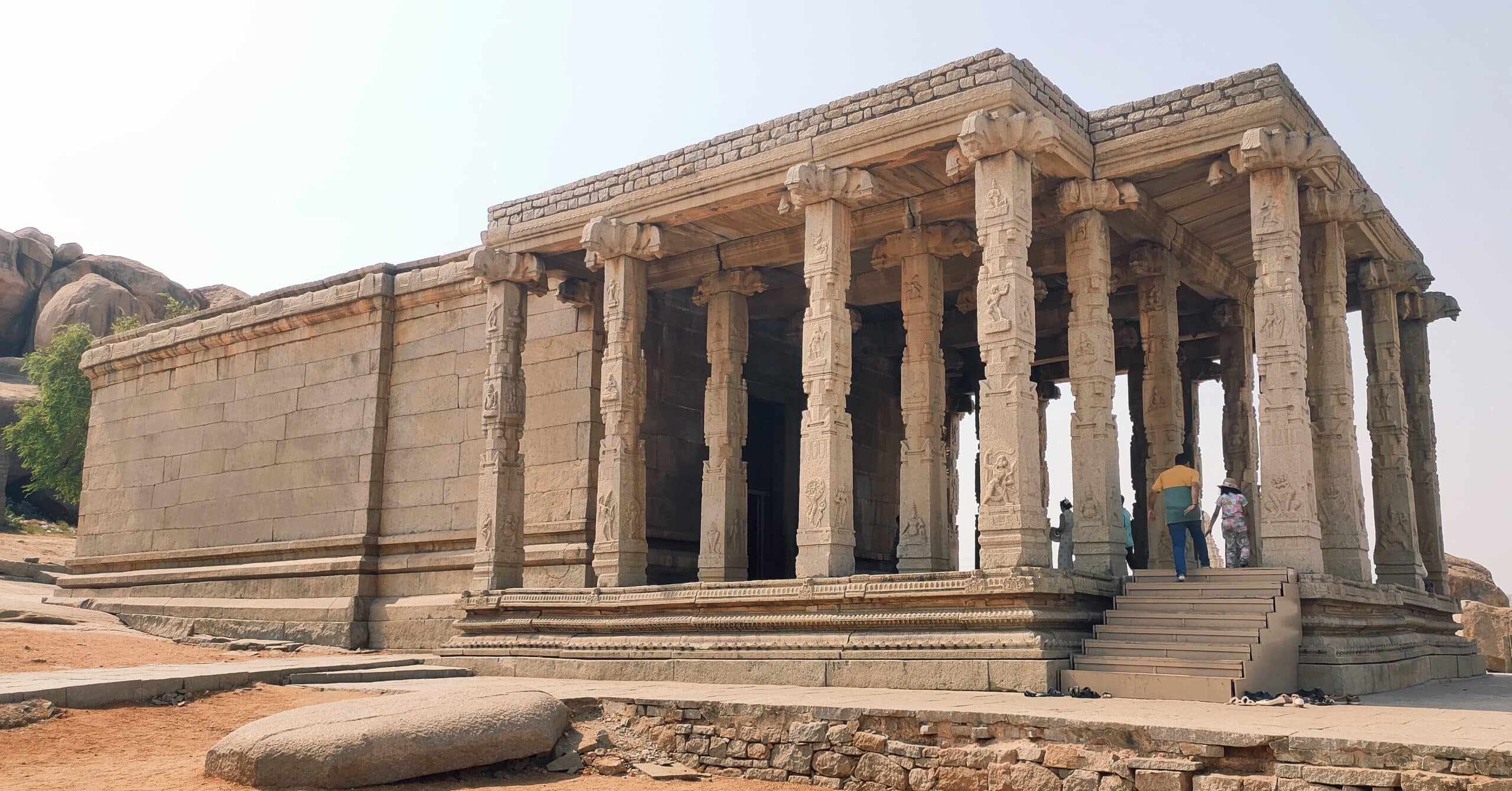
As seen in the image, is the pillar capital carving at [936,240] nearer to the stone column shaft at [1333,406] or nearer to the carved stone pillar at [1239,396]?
the stone column shaft at [1333,406]

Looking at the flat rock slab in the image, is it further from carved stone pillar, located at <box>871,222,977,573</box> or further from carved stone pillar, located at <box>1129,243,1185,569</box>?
carved stone pillar, located at <box>1129,243,1185,569</box>

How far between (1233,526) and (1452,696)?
2.68 m

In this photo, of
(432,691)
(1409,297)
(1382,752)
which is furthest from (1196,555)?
(432,691)

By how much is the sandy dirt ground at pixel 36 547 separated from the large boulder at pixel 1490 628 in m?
28.0

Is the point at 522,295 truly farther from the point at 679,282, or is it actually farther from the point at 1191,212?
the point at 1191,212

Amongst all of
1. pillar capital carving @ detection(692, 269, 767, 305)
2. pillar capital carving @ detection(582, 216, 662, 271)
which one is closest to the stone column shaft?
pillar capital carving @ detection(692, 269, 767, 305)

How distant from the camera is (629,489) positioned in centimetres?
1416

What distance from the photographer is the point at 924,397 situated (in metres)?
13.8

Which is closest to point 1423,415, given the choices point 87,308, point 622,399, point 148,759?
point 622,399

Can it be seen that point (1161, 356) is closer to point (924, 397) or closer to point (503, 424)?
point (924, 397)

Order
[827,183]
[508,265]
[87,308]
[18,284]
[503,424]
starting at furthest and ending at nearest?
[18,284]
[87,308]
[508,265]
[503,424]
[827,183]

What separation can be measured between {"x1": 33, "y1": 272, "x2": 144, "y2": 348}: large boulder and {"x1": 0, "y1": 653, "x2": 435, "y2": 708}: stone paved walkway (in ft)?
88.6

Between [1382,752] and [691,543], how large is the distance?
1134 cm

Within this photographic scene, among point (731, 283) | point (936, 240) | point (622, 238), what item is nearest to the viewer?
point (936, 240)
